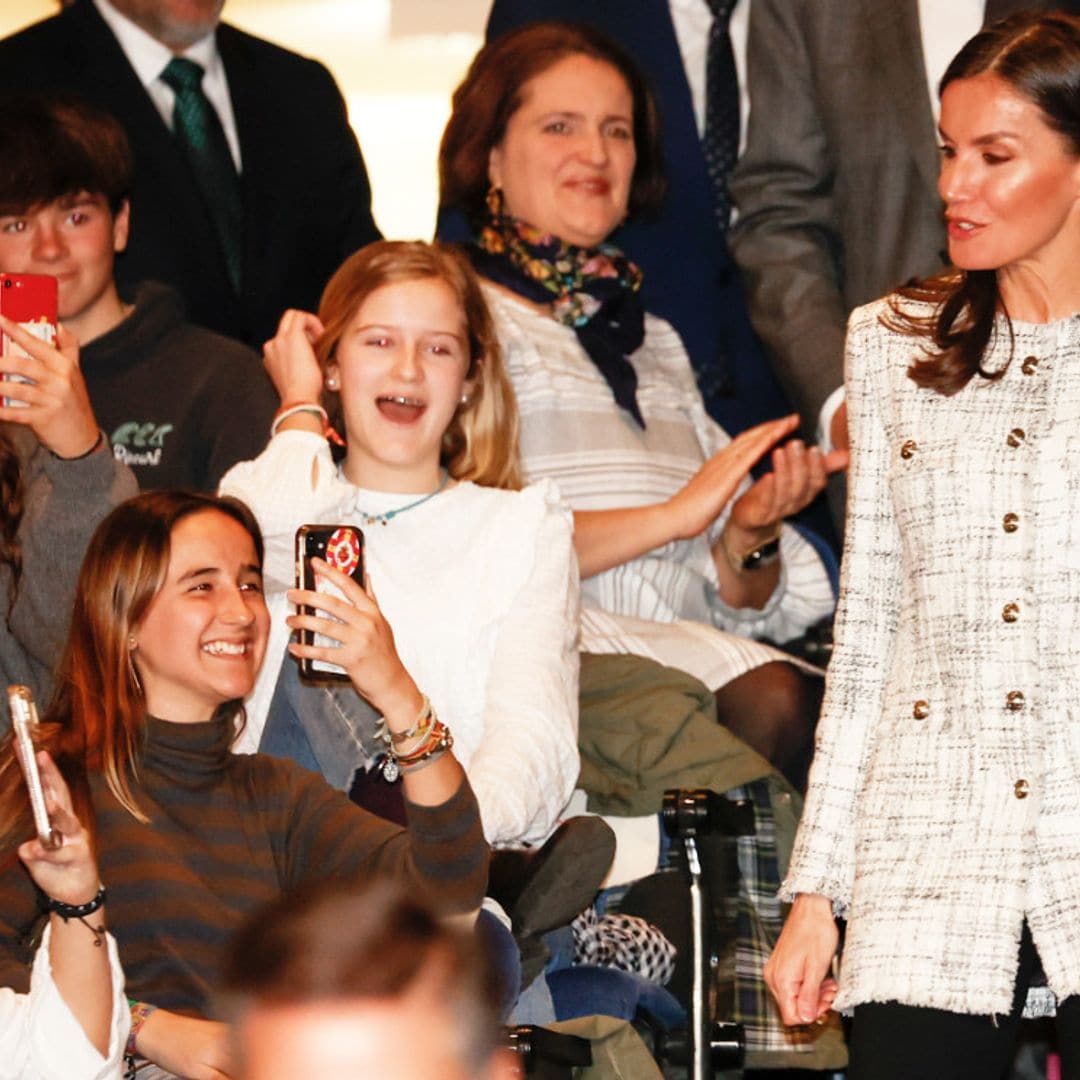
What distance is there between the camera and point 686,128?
4.62 m

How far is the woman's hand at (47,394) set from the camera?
3.29 metres

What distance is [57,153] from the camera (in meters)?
3.97

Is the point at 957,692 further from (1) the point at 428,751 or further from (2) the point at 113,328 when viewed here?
(2) the point at 113,328

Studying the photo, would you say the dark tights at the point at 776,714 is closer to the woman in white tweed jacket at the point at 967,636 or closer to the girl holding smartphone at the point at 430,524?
the girl holding smartphone at the point at 430,524

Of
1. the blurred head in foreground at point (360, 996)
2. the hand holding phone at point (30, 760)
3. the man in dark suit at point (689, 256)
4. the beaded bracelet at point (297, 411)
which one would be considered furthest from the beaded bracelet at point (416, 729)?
the man in dark suit at point (689, 256)

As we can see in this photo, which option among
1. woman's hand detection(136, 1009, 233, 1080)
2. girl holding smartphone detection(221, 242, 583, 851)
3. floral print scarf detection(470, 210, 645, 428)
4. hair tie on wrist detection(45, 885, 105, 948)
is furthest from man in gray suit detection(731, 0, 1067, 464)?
hair tie on wrist detection(45, 885, 105, 948)

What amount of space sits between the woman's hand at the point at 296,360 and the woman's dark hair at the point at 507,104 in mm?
722

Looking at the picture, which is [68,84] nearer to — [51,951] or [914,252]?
[914,252]

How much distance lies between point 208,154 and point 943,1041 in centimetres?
267

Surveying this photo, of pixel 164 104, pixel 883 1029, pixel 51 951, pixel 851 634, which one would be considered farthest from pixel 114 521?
pixel 164 104

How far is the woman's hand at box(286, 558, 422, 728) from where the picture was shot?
9.08 feet

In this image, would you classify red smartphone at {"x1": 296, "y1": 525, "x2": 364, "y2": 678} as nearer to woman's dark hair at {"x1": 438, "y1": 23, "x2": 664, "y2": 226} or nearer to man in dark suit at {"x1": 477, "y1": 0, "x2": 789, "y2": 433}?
woman's dark hair at {"x1": 438, "y1": 23, "x2": 664, "y2": 226}

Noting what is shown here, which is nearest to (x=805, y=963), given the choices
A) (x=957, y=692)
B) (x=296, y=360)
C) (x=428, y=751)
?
(x=957, y=692)

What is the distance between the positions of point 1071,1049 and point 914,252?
2000 millimetres
